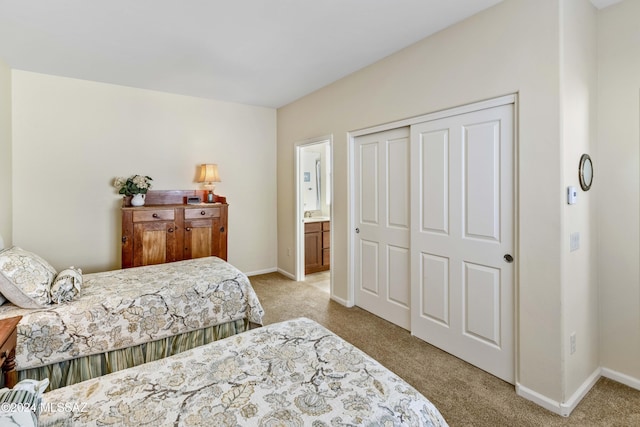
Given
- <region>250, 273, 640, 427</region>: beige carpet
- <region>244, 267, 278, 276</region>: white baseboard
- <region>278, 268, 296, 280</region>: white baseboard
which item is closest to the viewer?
<region>250, 273, 640, 427</region>: beige carpet

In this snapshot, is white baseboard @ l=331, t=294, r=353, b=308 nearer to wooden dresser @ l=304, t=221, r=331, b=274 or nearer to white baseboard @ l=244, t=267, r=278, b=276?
wooden dresser @ l=304, t=221, r=331, b=274

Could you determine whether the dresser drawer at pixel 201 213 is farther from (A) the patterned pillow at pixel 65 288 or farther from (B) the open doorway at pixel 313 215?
(A) the patterned pillow at pixel 65 288

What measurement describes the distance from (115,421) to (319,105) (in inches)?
140

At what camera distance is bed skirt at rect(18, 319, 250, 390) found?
191 cm

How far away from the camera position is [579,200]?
200cm

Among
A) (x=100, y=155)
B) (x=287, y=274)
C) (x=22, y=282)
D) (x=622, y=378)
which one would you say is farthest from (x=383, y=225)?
(x=100, y=155)

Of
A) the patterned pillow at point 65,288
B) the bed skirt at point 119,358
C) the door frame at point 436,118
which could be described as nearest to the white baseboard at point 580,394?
the door frame at point 436,118

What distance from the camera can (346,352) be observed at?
1.43 metres

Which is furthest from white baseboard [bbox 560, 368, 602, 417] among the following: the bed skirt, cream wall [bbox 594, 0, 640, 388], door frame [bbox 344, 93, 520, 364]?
the bed skirt

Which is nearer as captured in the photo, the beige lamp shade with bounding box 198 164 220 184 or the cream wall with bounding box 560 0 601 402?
Result: the cream wall with bounding box 560 0 601 402

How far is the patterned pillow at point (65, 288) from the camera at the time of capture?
78.5 inches

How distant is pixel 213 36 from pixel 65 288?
2102mm

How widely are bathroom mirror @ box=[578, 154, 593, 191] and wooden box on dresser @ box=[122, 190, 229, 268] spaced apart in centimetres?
346

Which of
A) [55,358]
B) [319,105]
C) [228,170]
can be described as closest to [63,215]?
[228,170]
